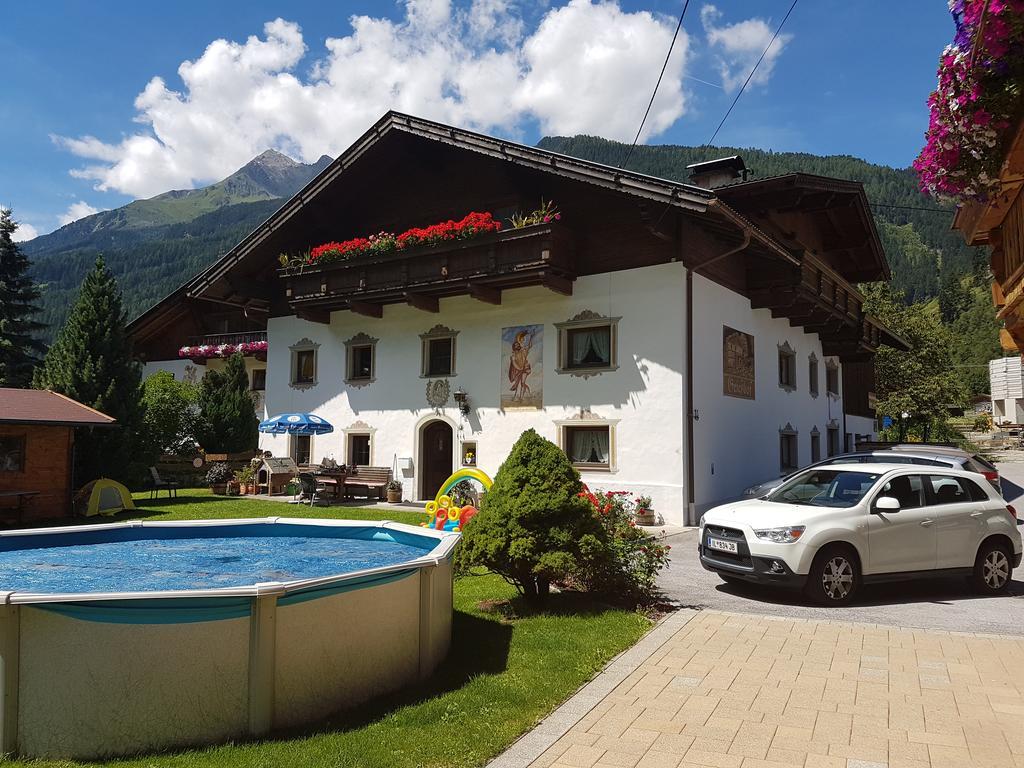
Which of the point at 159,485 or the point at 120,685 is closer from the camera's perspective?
the point at 120,685

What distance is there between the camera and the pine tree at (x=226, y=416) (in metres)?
25.4

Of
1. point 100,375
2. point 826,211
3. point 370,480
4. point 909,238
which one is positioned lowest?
point 370,480

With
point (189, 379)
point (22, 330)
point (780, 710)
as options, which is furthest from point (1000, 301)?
point (22, 330)

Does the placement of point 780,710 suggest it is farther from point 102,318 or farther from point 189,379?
point 189,379

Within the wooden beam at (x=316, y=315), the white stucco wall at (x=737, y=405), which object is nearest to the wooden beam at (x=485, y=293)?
the white stucco wall at (x=737, y=405)

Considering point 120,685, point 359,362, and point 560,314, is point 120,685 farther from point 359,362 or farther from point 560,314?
point 359,362

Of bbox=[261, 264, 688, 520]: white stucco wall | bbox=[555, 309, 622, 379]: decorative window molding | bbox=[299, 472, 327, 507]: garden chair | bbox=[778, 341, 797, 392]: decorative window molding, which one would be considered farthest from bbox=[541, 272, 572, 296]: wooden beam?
bbox=[299, 472, 327, 507]: garden chair

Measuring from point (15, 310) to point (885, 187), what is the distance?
154 metres

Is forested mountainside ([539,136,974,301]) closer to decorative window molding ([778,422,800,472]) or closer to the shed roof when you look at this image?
decorative window molding ([778,422,800,472])

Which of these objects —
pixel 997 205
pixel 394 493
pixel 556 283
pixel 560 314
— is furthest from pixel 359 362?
pixel 997 205

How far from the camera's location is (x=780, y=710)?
4801 millimetres

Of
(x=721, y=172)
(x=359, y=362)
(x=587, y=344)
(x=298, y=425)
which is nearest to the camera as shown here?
(x=587, y=344)

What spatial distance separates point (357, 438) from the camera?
21156 millimetres

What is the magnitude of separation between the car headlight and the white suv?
0.01 meters
